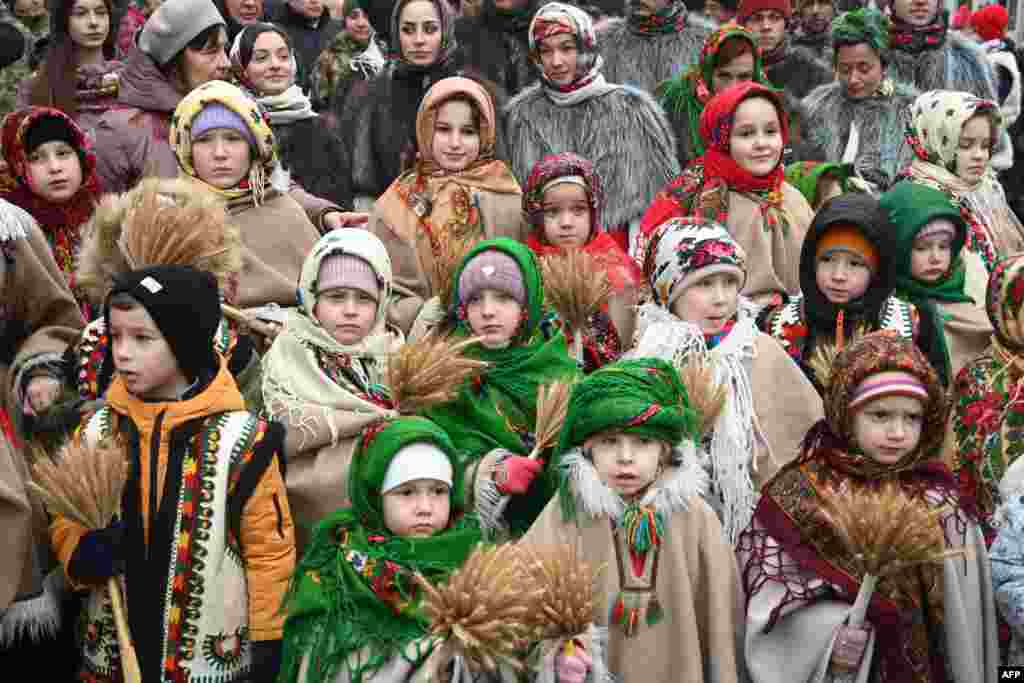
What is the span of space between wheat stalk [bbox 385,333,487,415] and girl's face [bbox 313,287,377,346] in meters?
0.22

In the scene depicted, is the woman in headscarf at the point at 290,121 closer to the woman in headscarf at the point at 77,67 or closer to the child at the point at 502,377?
the woman in headscarf at the point at 77,67

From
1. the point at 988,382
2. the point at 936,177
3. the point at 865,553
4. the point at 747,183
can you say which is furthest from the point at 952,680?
the point at 936,177

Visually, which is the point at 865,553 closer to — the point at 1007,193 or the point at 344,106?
the point at 344,106

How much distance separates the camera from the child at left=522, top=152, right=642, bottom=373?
6.23 meters

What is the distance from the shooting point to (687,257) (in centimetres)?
555

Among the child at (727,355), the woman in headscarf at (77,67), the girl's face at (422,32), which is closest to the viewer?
the child at (727,355)

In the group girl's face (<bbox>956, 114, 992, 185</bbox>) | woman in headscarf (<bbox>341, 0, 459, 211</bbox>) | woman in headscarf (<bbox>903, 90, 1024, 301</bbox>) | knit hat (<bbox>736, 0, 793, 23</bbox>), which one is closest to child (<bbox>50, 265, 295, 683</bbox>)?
woman in headscarf (<bbox>341, 0, 459, 211</bbox>)

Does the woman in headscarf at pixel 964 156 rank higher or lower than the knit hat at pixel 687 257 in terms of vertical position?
higher

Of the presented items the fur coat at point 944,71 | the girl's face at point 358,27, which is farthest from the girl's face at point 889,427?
the girl's face at point 358,27

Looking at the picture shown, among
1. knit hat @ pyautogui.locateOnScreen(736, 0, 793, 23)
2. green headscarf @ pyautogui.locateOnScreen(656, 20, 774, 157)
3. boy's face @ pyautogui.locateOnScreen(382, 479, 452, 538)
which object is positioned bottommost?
boy's face @ pyautogui.locateOnScreen(382, 479, 452, 538)

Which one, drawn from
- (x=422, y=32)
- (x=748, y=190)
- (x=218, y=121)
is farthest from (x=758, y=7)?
(x=218, y=121)

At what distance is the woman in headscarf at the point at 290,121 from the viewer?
7484mm

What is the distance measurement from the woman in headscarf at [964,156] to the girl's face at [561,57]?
1.74m

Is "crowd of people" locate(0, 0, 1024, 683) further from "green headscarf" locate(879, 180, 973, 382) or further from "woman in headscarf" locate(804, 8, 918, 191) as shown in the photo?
"woman in headscarf" locate(804, 8, 918, 191)
